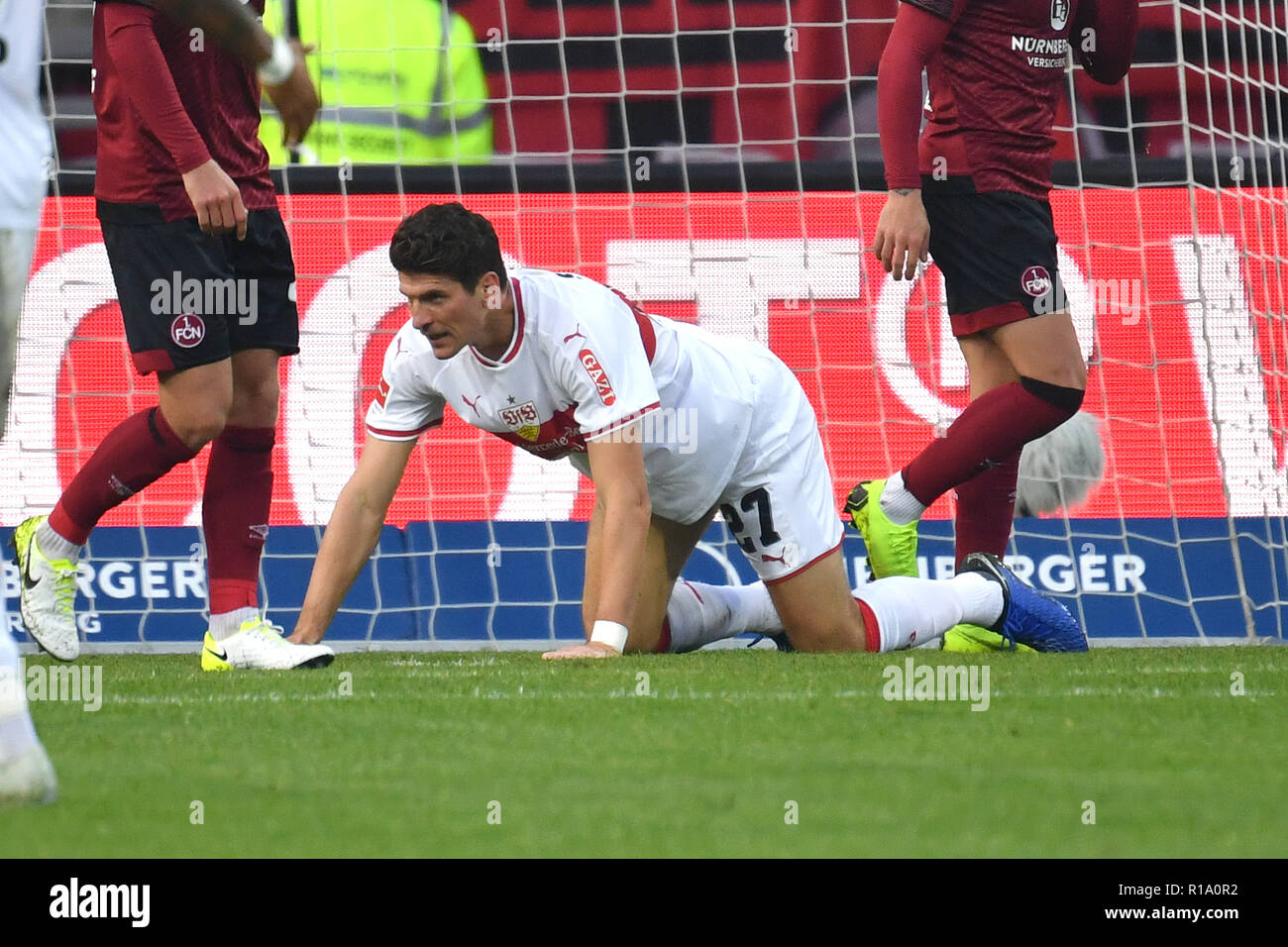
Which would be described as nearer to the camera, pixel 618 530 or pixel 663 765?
pixel 663 765

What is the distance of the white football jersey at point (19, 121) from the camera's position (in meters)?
2.51

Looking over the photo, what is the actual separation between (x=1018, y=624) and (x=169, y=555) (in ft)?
8.01

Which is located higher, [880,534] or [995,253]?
[995,253]

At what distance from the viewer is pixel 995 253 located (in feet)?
14.6

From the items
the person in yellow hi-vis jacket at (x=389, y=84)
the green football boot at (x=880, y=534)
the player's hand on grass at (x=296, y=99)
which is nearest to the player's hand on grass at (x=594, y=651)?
the green football boot at (x=880, y=534)

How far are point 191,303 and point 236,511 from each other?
1.70 feet

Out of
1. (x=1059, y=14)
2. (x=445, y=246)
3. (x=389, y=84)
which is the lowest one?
(x=445, y=246)

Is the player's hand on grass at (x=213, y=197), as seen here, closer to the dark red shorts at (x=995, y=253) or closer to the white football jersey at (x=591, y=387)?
the white football jersey at (x=591, y=387)

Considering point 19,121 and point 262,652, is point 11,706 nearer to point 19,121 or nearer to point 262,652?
point 19,121

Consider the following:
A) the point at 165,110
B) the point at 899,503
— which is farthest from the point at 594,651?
the point at 165,110

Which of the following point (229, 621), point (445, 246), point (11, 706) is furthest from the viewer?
point (229, 621)

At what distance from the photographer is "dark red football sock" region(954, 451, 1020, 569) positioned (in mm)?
4637

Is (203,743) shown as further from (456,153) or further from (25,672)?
(456,153)
